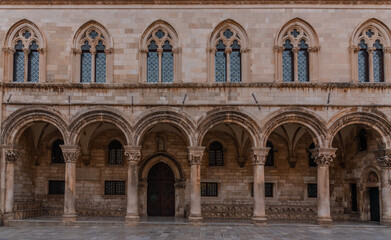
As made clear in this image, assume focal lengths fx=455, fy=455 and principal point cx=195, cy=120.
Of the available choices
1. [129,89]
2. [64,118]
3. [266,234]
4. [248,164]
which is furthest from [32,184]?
[266,234]

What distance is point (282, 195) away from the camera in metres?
22.2

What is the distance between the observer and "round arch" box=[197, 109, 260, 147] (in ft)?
62.7

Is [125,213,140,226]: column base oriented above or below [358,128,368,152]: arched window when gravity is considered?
below

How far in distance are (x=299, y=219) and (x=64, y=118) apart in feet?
38.6

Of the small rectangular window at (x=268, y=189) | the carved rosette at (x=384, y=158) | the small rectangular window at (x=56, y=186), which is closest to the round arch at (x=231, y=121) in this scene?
the small rectangular window at (x=268, y=189)

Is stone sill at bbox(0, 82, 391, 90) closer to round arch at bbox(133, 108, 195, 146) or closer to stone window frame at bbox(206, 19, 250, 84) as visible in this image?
stone window frame at bbox(206, 19, 250, 84)

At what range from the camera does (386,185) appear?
19.0 metres

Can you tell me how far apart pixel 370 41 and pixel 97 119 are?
40.3 feet

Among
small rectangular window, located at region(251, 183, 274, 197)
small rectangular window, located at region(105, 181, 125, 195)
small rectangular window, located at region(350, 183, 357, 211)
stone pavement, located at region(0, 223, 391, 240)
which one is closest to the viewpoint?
stone pavement, located at region(0, 223, 391, 240)

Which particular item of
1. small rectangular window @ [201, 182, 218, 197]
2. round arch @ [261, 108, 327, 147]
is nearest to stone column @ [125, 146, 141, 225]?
small rectangular window @ [201, 182, 218, 197]

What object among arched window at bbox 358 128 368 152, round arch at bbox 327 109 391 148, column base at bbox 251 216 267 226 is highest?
round arch at bbox 327 109 391 148

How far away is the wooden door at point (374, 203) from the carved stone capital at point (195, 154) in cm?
823

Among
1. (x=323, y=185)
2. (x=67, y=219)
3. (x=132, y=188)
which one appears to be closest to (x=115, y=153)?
(x=132, y=188)

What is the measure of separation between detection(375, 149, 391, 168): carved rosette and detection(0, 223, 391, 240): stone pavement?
2577 mm
